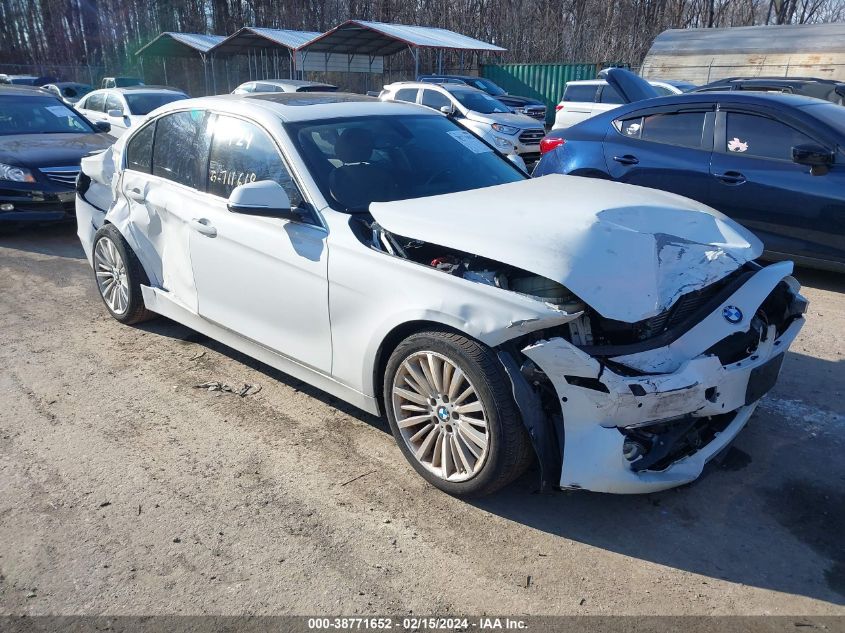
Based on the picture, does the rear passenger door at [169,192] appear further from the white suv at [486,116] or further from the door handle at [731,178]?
the white suv at [486,116]

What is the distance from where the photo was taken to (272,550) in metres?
2.83

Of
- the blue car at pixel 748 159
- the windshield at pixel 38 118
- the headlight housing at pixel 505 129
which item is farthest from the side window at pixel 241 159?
the headlight housing at pixel 505 129

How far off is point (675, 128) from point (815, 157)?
4.26 ft

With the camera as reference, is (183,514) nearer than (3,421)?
Yes

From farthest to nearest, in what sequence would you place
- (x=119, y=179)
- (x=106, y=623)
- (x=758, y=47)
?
(x=758, y=47)
(x=119, y=179)
(x=106, y=623)

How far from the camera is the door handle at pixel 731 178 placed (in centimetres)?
587

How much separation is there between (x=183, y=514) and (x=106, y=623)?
2.07 ft

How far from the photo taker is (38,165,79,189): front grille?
788 cm

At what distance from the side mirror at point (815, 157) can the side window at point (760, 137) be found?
0.15 metres

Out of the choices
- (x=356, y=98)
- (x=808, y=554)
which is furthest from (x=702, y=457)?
(x=356, y=98)

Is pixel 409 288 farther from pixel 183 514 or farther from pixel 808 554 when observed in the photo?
pixel 808 554

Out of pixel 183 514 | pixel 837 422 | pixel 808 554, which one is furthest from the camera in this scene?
pixel 837 422

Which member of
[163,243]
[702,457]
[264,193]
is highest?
[264,193]

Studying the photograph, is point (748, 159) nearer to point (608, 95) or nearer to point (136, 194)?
point (136, 194)
